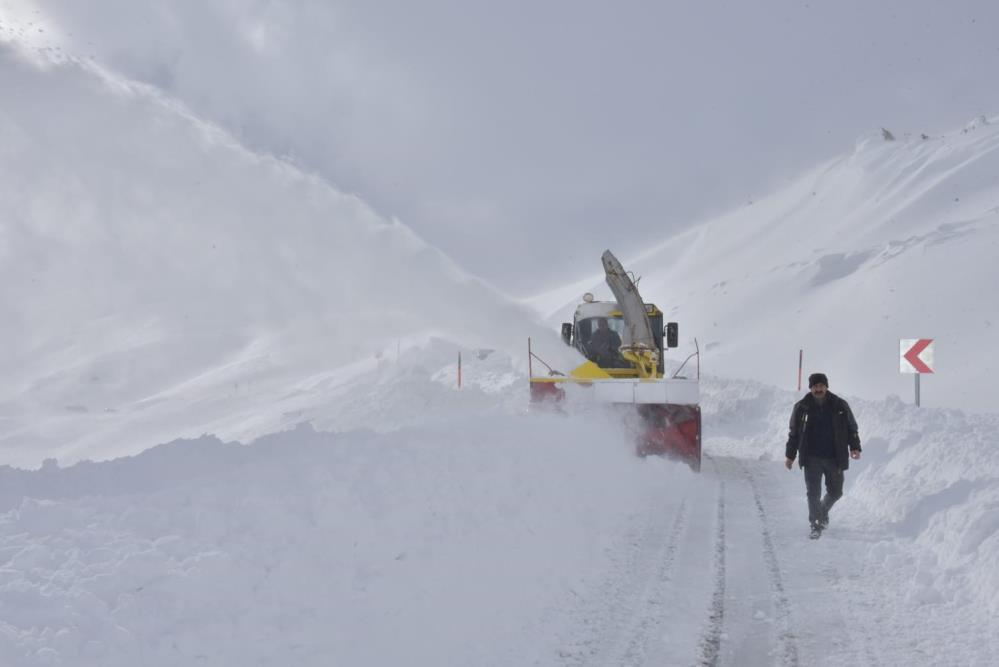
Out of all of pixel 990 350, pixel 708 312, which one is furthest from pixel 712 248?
pixel 990 350

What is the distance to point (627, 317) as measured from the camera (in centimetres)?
1414

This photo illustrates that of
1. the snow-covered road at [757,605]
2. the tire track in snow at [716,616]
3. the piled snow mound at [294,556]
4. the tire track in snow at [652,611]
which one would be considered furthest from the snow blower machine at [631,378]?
the tire track in snow at [652,611]

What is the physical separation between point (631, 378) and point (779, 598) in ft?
24.6

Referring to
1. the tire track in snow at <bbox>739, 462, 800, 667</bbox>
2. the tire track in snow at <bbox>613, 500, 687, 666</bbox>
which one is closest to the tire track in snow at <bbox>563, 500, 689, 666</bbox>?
the tire track in snow at <bbox>613, 500, 687, 666</bbox>

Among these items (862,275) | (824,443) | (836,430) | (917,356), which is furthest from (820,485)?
(862,275)

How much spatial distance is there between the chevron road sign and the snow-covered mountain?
22.3ft

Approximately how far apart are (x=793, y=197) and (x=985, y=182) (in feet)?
58.2

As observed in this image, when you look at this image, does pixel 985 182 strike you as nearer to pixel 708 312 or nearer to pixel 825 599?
pixel 708 312

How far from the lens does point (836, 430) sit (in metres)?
7.96

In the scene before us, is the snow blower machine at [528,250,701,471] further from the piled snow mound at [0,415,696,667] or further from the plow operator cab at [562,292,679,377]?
the piled snow mound at [0,415,696,667]

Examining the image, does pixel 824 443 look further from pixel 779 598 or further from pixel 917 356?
pixel 917 356

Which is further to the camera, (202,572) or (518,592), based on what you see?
(518,592)

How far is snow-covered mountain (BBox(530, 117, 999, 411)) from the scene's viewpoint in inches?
1029

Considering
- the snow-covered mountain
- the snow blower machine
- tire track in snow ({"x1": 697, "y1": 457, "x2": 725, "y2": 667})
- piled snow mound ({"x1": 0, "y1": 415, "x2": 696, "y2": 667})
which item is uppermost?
the snow-covered mountain
